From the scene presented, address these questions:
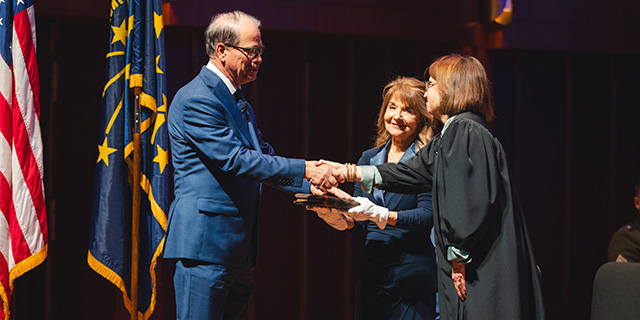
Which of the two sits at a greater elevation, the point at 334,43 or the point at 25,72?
the point at 334,43

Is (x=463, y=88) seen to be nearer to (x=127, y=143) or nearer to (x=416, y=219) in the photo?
(x=416, y=219)

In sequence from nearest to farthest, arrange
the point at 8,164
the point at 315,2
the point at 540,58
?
the point at 8,164, the point at 315,2, the point at 540,58

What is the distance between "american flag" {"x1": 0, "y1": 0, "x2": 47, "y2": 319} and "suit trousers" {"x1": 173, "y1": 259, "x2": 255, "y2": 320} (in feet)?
3.35

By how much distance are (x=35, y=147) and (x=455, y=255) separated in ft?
6.92

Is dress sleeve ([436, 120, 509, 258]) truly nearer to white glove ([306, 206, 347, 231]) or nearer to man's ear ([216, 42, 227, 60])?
white glove ([306, 206, 347, 231])

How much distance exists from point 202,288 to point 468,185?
3.51 feet

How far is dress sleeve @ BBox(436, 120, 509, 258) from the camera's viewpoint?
2.36 meters

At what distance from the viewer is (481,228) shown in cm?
236

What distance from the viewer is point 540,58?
5.54 meters

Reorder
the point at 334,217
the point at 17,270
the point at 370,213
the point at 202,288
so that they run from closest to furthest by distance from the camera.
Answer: the point at 202,288 → the point at 370,213 → the point at 334,217 → the point at 17,270

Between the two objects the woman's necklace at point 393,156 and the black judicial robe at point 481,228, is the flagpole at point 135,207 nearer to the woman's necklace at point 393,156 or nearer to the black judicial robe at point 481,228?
the woman's necklace at point 393,156

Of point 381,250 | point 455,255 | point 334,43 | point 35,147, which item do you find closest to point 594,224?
point 334,43

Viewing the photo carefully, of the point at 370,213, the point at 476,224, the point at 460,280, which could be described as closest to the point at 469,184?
the point at 476,224

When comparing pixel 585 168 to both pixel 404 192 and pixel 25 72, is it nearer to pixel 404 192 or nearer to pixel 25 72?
pixel 404 192
